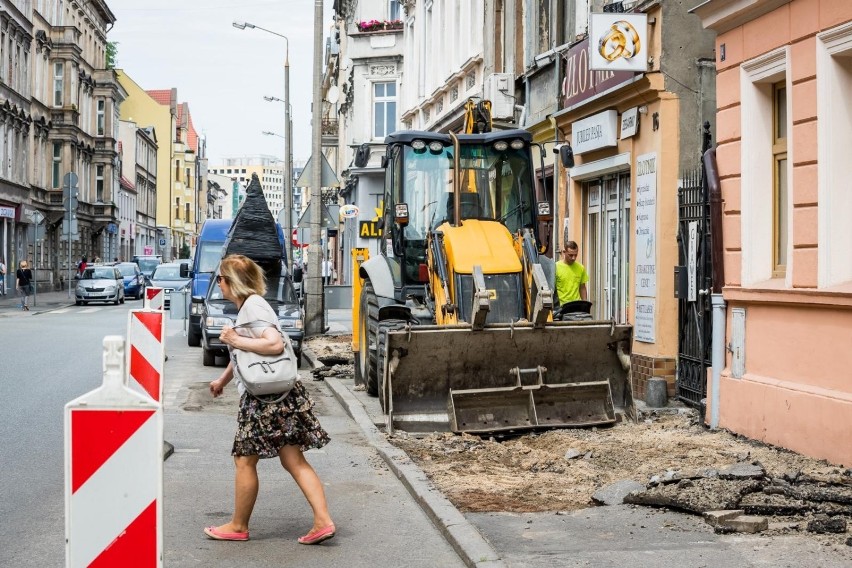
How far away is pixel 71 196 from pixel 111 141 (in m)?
33.7

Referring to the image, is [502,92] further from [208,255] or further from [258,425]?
[258,425]

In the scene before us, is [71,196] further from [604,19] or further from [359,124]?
[604,19]

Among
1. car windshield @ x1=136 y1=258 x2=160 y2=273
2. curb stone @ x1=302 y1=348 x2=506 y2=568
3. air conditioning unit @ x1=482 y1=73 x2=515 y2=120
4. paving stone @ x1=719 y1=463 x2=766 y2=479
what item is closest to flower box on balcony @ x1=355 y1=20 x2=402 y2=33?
car windshield @ x1=136 y1=258 x2=160 y2=273

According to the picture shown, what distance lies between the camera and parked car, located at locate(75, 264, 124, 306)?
147ft

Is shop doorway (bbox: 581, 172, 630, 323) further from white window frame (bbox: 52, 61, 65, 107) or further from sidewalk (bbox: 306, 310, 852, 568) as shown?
white window frame (bbox: 52, 61, 65, 107)

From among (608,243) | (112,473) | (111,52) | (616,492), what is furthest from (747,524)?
(111,52)

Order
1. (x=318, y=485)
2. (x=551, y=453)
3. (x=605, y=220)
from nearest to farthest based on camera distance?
(x=318, y=485) < (x=551, y=453) < (x=605, y=220)

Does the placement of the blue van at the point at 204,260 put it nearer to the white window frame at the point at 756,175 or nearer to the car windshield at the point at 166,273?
the white window frame at the point at 756,175

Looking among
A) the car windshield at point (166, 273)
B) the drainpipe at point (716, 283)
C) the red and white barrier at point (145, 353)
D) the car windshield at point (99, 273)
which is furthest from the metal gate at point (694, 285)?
the car windshield at point (99, 273)

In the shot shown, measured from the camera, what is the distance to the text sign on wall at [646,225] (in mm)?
14023

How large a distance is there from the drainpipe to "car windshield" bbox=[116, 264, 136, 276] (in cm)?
4238

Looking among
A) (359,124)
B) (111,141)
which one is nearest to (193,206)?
(111,141)

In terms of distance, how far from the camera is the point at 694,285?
12867 mm

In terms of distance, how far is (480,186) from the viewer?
13.4 meters
